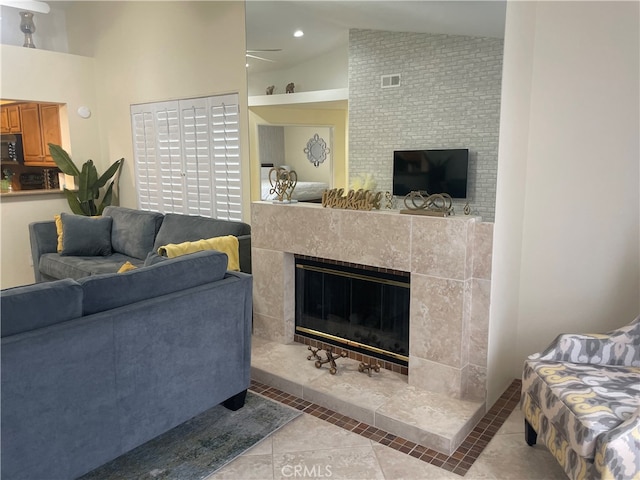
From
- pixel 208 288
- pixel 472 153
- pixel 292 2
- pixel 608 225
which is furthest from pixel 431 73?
pixel 208 288

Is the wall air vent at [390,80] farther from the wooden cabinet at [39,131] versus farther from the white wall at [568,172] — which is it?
the wooden cabinet at [39,131]

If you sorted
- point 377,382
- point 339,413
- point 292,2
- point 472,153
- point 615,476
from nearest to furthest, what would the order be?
point 615,476 → point 472,153 → point 339,413 → point 377,382 → point 292,2

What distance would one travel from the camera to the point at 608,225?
9.21 ft

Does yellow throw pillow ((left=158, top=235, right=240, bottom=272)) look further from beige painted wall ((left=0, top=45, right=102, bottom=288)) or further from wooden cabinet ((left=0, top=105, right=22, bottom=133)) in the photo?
wooden cabinet ((left=0, top=105, right=22, bottom=133))

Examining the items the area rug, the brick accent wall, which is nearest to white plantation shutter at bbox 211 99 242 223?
the brick accent wall

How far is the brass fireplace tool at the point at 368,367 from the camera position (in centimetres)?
312

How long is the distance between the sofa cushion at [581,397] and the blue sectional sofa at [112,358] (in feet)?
5.09

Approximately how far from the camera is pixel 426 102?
2803 mm

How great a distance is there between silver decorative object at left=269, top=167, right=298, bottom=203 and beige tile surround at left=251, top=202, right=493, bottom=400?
25 cm

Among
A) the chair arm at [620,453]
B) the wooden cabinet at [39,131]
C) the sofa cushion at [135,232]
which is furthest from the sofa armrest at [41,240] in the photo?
the chair arm at [620,453]

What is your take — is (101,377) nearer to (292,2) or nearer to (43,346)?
(43,346)

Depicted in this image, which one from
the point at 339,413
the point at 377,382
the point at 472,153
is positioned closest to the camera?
the point at 472,153

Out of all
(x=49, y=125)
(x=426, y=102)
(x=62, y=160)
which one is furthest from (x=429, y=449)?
(x=49, y=125)

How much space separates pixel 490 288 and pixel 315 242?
1.18 m
